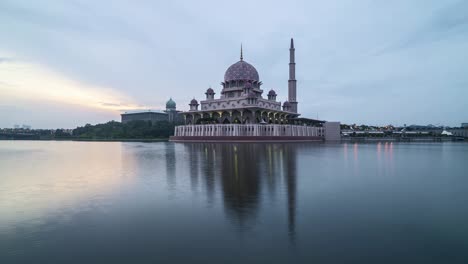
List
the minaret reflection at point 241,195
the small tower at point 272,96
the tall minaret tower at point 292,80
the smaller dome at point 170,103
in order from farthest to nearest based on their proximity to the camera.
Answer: the smaller dome at point 170,103, the tall minaret tower at point 292,80, the small tower at point 272,96, the minaret reflection at point 241,195

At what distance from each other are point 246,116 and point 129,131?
52.8m

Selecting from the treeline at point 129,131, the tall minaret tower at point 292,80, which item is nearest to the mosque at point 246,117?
the tall minaret tower at point 292,80

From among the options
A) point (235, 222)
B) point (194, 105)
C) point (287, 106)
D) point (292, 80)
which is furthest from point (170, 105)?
point (235, 222)

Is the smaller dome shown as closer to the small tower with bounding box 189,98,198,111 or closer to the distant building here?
the distant building

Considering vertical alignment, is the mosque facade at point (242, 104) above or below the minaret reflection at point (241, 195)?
above

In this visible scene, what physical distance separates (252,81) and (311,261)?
3045 inches

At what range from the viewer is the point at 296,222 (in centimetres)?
709

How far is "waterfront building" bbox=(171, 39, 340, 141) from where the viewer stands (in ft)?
226

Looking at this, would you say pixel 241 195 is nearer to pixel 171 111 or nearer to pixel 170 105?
pixel 171 111

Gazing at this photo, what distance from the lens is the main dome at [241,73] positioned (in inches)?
3159

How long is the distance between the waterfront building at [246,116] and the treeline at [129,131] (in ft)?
58.7

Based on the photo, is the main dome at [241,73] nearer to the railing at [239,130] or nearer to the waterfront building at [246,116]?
the waterfront building at [246,116]

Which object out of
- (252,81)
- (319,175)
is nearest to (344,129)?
(252,81)

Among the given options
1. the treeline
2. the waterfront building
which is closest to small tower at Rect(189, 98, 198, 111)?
the waterfront building
